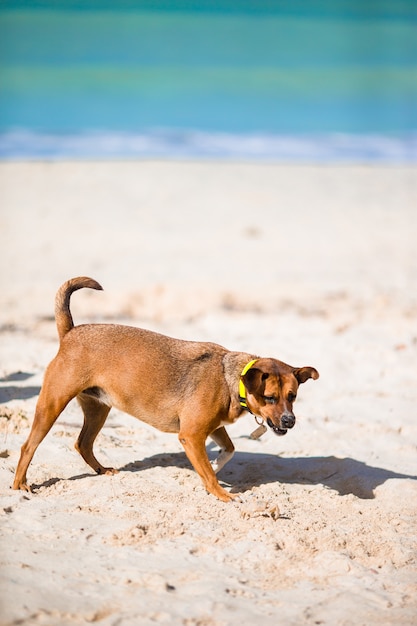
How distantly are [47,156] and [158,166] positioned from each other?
5.07 meters

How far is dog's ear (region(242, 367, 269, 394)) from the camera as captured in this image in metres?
6.34

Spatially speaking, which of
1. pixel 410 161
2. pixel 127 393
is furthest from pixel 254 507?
pixel 410 161

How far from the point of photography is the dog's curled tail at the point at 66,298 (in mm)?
6754

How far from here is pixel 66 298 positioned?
6789 mm

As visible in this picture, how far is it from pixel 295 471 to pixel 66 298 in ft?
8.83

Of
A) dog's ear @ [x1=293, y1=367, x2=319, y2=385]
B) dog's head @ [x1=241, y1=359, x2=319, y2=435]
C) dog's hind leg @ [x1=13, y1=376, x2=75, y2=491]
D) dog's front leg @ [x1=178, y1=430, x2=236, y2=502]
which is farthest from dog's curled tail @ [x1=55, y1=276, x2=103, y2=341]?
dog's ear @ [x1=293, y1=367, x2=319, y2=385]

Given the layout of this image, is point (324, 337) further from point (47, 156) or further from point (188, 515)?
point (47, 156)

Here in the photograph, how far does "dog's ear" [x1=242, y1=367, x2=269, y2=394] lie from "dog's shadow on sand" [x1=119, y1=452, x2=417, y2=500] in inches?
43.6

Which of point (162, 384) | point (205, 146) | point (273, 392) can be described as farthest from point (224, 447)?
point (205, 146)

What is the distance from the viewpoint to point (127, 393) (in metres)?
6.68

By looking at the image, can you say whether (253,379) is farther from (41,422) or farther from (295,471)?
(41,422)

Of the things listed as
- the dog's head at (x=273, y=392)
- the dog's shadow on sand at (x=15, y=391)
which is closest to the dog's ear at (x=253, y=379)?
the dog's head at (x=273, y=392)

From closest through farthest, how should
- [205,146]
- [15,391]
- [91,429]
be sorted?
[91,429] → [15,391] → [205,146]

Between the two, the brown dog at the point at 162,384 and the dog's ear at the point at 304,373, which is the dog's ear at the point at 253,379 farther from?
the dog's ear at the point at 304,373
